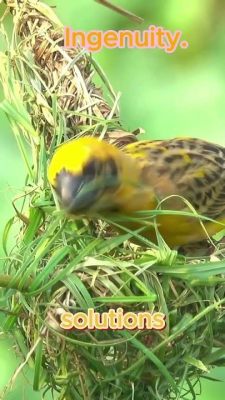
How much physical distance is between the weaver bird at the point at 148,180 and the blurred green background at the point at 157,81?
0.37ft

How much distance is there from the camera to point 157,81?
135 cm

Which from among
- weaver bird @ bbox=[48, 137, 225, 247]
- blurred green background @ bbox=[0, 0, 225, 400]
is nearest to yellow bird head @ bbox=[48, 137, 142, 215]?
weaver bird @ bbox=[48, 137, 225, 247]

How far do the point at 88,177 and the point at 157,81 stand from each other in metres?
0.42

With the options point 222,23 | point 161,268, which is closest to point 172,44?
point 222,23

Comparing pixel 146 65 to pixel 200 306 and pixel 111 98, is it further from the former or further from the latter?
pixel 200 306

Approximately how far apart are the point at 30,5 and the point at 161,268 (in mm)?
420

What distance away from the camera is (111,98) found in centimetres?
122

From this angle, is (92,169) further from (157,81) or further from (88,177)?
(157,81)

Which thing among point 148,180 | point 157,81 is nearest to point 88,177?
point 148,180

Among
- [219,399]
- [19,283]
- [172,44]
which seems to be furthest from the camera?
[219,399]

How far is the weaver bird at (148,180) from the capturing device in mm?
969

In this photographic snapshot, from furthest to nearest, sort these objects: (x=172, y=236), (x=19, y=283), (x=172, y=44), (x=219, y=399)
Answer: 1. (x=219, y=399)
2. (x=172, y=44)
3. (x=172, y=236)
4. (x=19, y=283)

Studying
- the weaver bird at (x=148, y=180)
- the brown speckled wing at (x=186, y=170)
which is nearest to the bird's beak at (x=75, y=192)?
the weaver bird at (x=148, y=180)

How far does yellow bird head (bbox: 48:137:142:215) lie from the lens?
0.96 metres
